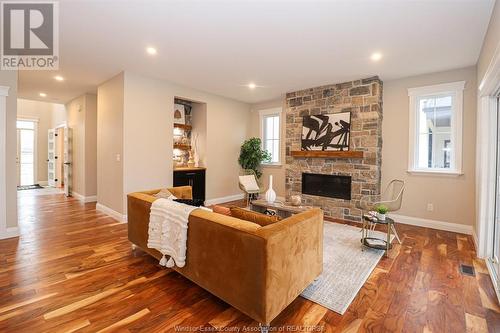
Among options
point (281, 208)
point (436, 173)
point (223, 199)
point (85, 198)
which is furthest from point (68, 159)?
point (436, 173)

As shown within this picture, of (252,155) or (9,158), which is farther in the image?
(252,155)

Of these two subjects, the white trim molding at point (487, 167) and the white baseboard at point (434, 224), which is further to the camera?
the white baseboard at point (434, 224)

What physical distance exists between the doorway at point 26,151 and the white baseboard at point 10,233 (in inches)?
250

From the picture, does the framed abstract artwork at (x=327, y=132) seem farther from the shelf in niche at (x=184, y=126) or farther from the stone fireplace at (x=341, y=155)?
the shelf in niche at (x=184, y=126)

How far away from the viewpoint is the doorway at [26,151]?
8305mm

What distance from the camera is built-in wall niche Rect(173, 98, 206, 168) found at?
5.81 meters

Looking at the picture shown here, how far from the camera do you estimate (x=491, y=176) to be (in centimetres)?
282

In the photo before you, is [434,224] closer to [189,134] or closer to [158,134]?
[158,134]

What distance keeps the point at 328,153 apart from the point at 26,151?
398 inches

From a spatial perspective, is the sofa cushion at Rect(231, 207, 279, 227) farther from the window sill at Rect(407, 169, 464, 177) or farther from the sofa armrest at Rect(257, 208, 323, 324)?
the window sill at Rect(407, 169, 464, 177)

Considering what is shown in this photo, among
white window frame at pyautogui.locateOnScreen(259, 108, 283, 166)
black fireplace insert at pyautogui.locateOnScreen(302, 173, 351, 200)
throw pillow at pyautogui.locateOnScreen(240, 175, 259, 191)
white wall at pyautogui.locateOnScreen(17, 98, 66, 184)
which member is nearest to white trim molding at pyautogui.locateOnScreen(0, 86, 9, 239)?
throw pillow at pyautogui.locateOnScreen(240, 175, 259, 191)

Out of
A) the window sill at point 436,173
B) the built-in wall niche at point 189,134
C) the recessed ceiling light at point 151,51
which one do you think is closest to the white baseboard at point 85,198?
the built-in wall niche at point 189,134

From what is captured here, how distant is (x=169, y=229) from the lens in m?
2.34

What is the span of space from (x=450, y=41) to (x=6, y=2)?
4970 millimetres
